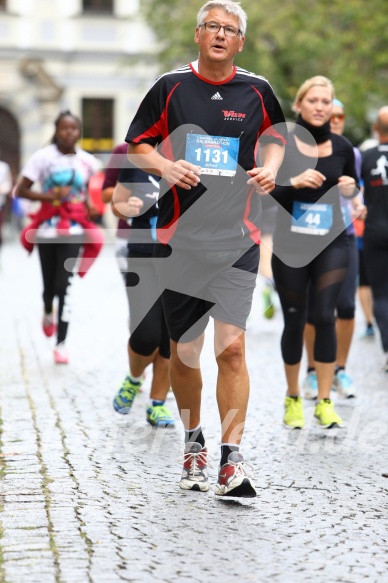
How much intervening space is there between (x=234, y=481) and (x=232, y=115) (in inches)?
60.7

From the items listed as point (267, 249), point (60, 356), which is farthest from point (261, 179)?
point (60, 356)

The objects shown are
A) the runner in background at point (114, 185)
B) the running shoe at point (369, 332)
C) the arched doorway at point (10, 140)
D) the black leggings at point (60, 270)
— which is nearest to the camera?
the runner in background at point (114, 185)

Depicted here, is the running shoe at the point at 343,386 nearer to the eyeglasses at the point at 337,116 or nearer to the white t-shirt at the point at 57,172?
the eyeglasses at the point at 337,116

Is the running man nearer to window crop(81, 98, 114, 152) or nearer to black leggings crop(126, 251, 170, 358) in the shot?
black leggings crop(126, 251, 170, 358)

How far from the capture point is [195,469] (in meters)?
5.71

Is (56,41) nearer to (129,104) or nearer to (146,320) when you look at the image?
(129,104)

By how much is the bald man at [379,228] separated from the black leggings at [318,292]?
7.10ft

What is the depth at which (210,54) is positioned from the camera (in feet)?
17.9

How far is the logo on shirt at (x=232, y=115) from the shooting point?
5508 mm

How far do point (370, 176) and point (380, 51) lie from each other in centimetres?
1490

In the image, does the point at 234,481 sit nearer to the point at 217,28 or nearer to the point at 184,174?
the point at 184,174

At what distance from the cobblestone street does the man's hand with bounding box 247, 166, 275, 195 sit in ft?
4.34

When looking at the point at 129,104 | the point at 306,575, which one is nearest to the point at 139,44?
the point at 129,104

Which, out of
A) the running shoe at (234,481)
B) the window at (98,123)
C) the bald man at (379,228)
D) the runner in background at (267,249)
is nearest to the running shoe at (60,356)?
the runner in background at (267,249)
